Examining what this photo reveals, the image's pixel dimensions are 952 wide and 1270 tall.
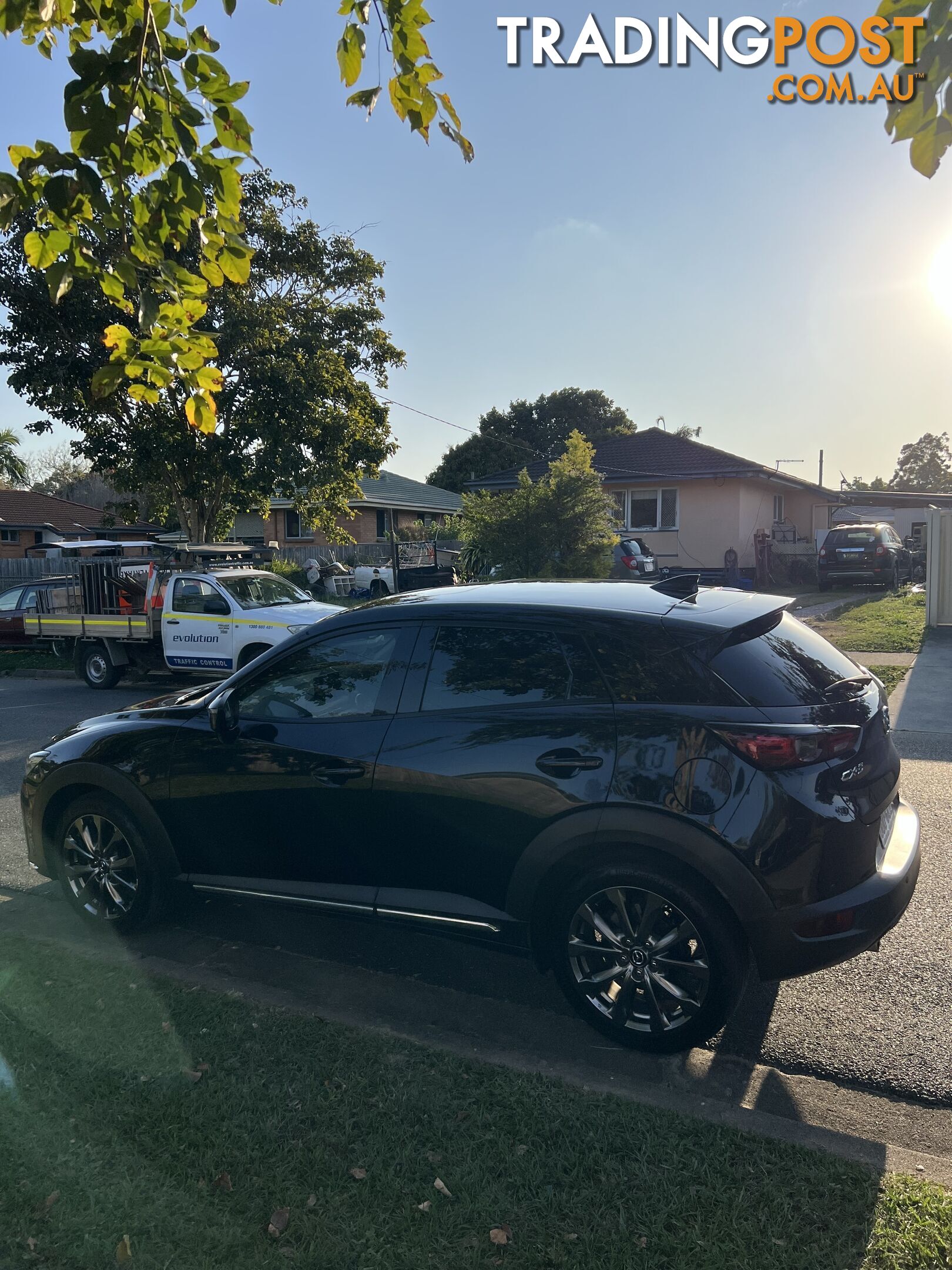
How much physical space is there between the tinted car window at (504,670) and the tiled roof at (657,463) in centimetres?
2389

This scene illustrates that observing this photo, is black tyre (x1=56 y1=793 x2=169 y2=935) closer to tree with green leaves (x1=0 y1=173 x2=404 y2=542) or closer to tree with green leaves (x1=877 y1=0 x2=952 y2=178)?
tree with green leaves (x1=877 y1=0 x2=952 y2=178)

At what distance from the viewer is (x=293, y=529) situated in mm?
35531

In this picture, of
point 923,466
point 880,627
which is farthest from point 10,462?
point 923,466

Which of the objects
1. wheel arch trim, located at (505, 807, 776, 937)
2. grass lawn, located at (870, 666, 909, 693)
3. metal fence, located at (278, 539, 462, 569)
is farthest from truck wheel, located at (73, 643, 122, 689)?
metal fence, located at (278, 539, 462, 569)

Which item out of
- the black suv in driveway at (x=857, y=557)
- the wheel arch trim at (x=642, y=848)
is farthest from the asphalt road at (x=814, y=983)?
the black suv in driveway at (x=857, y=557)

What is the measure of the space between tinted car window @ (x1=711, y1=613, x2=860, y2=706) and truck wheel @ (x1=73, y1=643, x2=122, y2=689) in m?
12.1

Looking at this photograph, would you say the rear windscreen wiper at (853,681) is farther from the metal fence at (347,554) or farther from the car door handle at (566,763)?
the metal fence at (347,554)

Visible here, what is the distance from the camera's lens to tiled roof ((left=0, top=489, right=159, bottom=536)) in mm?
41344

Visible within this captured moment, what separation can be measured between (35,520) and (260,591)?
1334 inches

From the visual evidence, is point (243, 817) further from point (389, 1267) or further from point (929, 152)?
point (929, 152)

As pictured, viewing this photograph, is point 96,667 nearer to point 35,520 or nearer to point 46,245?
point 46,245

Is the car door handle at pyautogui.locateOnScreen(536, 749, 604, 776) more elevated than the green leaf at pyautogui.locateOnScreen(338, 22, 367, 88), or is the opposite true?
the green leaf at pyautogui.locateOnScreen(338, 22, 367, 88)

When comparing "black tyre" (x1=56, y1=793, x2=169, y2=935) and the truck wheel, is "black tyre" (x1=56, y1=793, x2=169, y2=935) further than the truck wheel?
No

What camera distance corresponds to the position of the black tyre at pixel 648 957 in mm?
→ 3271
